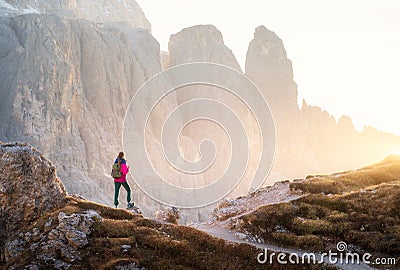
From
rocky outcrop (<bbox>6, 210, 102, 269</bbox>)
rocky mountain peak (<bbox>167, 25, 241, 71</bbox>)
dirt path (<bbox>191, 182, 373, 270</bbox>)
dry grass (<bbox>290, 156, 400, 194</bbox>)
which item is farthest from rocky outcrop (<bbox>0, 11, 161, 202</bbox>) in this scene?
rocky outcrop (<bbox>6, 210, 102, 269</bbox>)

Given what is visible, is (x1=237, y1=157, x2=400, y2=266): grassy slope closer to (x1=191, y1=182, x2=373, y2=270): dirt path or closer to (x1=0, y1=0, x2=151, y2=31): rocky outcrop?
(x1=191, y1=182, x2=373, y2=270): dirt path

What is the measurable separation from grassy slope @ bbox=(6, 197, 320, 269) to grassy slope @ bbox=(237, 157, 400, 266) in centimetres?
420

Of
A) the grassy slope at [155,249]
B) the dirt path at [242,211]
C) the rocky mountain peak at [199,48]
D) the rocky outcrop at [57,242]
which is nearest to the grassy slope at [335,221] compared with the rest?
the dirt path at [242,211]

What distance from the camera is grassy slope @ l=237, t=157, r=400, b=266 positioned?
62.6 ft

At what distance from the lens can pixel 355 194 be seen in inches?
979

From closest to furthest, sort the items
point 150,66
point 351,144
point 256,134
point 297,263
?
point 297,263, point 150,66, point 256,134, point 351,144

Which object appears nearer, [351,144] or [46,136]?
[46,136]

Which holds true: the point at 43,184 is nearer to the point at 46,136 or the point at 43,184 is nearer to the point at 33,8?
the point at 46,136

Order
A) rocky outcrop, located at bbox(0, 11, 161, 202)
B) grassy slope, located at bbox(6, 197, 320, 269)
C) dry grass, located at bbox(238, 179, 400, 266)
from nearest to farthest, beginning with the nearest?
1. grassy slope, located at bbox(6, 197, 320, 269)
2. dry grass, located at bbox(238, 179, 400, 266)
3. rocky outcrop, located at bbox(0, 11, 161, 202)

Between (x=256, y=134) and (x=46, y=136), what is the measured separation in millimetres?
67774

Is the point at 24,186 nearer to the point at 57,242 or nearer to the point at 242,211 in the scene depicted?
the point at 57,242

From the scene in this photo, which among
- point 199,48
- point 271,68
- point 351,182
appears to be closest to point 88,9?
point 199,48

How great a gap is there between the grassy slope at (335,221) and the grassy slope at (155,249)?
13.8 ft

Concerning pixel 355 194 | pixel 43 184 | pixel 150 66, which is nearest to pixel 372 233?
pixel 355 194
